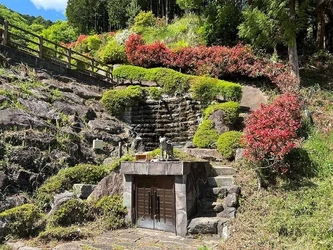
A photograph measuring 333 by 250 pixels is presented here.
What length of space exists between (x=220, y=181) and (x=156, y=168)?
183 cm

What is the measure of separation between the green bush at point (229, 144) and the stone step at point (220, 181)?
175cm

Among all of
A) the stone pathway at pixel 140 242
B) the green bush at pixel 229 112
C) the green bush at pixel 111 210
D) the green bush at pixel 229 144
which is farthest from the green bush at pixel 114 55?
the stone pathway at pixel 140 242

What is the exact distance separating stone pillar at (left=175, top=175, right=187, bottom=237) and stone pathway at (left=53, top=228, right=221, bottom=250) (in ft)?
0.67

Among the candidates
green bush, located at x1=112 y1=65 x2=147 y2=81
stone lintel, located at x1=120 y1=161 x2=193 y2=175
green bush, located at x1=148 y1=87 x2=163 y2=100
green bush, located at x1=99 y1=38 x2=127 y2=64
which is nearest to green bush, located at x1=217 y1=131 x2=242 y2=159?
stone lintel, located at x1=120 y1=161 x2=193 y2=175

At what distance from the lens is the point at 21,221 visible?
20.9 ft

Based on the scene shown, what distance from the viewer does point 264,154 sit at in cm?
734

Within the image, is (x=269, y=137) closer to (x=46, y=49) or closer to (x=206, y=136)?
(x=206, y=136)

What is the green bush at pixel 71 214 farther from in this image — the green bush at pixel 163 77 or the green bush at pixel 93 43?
the green bush at pixel 93 43

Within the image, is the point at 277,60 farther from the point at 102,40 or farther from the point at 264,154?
the point at 102,40

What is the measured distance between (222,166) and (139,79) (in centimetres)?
841

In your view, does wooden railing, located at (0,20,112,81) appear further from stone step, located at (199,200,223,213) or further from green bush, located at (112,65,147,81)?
stone step, located at (199,200,223,213)

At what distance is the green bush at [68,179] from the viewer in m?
7.93

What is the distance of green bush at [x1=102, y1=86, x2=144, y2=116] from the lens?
13.8 m

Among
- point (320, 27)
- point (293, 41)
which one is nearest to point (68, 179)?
point (293, 41)
